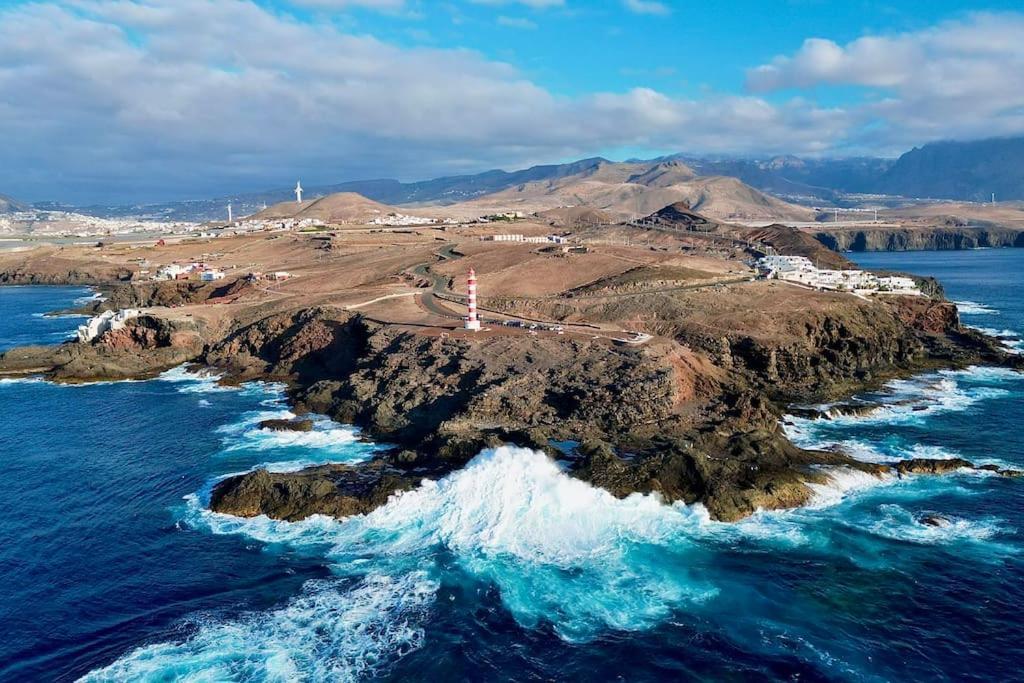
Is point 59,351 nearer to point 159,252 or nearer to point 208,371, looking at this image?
point 208,371

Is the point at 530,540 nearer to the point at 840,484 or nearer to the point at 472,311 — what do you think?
the point at 840,484

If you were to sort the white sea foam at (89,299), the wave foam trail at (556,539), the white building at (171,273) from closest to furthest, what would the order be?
the wave foam trail at (556,539), the white sea foam at (89,299), the white building at (171,273)

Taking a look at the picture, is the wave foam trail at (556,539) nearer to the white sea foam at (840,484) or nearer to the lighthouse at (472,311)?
the white sea foam at (840,484)

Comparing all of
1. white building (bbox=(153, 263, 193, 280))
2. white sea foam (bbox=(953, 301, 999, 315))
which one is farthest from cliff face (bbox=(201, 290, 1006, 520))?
white building (bbox=(153, 263, 193, 280))

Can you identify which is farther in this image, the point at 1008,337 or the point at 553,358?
the point at 1008,337

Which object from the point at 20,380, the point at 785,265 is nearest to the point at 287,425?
the point at 20,380

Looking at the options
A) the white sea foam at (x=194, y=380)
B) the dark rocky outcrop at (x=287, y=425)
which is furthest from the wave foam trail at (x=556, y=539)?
the white sea foam at (x=194, y=380)
